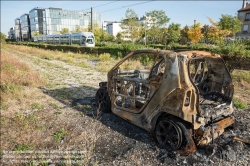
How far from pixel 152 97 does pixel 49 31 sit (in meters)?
87.5

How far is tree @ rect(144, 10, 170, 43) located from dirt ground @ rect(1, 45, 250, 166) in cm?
3341

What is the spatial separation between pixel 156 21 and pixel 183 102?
37.2 m

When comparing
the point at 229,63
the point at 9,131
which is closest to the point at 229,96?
the point at 9,131

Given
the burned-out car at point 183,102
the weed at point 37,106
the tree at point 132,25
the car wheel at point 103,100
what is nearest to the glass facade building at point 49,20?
the tree at point 132,25

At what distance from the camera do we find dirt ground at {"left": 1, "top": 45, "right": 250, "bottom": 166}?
3119 millimetres

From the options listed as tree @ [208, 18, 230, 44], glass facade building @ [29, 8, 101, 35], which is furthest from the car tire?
glass facade building @ [29, 8, 101, 35]

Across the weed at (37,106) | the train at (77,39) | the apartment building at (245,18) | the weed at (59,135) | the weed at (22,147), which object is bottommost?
the weed at (22,147)

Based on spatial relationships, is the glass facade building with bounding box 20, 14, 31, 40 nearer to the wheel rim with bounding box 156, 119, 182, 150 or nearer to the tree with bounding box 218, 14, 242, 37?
the tree with bounding box 218, 14, 242, 37

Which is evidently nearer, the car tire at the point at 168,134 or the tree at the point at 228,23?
the car tire at the point at 168,134

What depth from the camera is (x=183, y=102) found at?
293 centimetres

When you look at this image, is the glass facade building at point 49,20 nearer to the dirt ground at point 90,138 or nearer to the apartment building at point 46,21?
the apartment building at point 46,21

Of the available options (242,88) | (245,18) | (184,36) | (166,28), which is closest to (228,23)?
(184,36)

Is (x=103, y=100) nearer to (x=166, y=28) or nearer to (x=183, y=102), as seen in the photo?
(x=183, y=102)

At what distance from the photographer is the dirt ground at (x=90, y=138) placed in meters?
3.12
